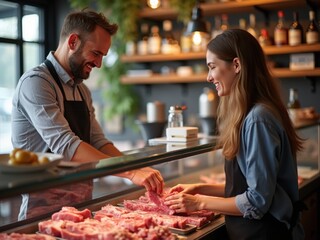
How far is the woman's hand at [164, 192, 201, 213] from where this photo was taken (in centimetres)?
203

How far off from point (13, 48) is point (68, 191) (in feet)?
14.0

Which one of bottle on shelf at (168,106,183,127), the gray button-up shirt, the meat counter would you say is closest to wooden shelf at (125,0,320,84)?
bottle on shelf at (168,106,183,127)

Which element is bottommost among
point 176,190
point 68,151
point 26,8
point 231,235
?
point 231,235

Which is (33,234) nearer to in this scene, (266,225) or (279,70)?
(266,225)

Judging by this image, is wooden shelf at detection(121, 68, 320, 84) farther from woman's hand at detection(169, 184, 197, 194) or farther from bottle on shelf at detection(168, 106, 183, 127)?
woman's hand at detection(169, 184, 197, 194)

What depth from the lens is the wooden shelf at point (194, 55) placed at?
4.87 metres

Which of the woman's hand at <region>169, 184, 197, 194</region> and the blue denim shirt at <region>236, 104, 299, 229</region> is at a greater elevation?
the blue denim shirt at <region>236, 104, 299, 229</region>

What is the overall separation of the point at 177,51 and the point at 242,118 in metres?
3.78

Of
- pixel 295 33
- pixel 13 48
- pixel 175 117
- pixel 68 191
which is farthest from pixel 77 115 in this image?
pixel 13 48

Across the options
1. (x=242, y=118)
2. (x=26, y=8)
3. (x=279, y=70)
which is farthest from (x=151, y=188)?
(x=26, y=8)

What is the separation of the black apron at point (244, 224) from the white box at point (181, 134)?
16.2 inches

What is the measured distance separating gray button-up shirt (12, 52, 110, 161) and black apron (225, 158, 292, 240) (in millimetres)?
720

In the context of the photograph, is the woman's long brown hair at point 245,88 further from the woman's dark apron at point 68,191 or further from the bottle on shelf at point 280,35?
the bottle on shelf at point 280,35

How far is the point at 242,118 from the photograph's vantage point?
1953 millimetres
